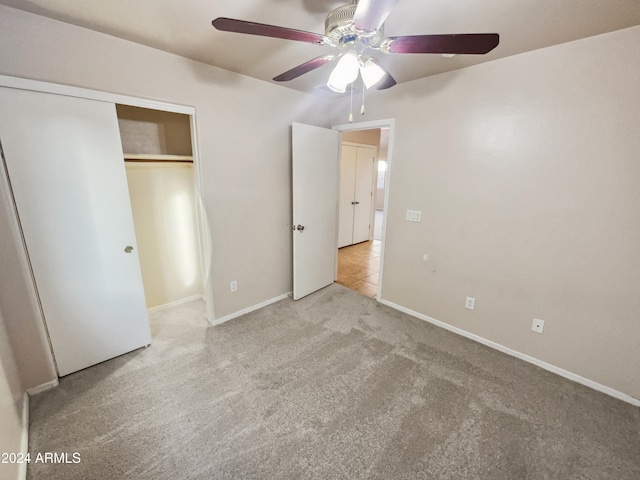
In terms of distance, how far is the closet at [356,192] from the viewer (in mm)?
5164

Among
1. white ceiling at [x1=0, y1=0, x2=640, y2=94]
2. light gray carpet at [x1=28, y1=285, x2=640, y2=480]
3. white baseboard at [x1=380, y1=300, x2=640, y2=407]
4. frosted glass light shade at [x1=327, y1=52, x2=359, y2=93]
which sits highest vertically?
white ceiling at [x1=0, y1=0, x2=640, y2=94]

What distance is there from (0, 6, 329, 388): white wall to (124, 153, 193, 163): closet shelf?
1.57 ft

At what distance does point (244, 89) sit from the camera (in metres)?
2.50

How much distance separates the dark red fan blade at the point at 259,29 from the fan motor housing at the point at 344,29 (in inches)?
2.3

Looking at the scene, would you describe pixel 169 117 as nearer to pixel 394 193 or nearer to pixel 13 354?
pixel 13 354

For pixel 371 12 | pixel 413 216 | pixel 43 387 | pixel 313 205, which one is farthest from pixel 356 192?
pixel 43 387

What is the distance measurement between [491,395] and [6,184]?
11.3ft

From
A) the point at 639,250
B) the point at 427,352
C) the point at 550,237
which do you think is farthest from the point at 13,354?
the point at 639,250

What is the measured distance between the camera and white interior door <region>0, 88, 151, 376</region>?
1656 millimetres

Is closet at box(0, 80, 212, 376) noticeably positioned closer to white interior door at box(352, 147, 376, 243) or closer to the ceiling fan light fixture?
the ceiling fan light fixture

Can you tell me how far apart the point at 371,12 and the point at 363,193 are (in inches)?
189

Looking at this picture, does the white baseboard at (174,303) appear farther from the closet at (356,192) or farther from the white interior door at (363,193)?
the white interior door at (363,193)

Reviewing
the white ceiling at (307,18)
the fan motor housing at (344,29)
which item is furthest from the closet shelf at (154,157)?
the fan motor housing at (344,29)

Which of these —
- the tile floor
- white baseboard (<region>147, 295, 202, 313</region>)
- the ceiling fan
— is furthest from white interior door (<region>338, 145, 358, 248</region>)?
the ceiling fan
